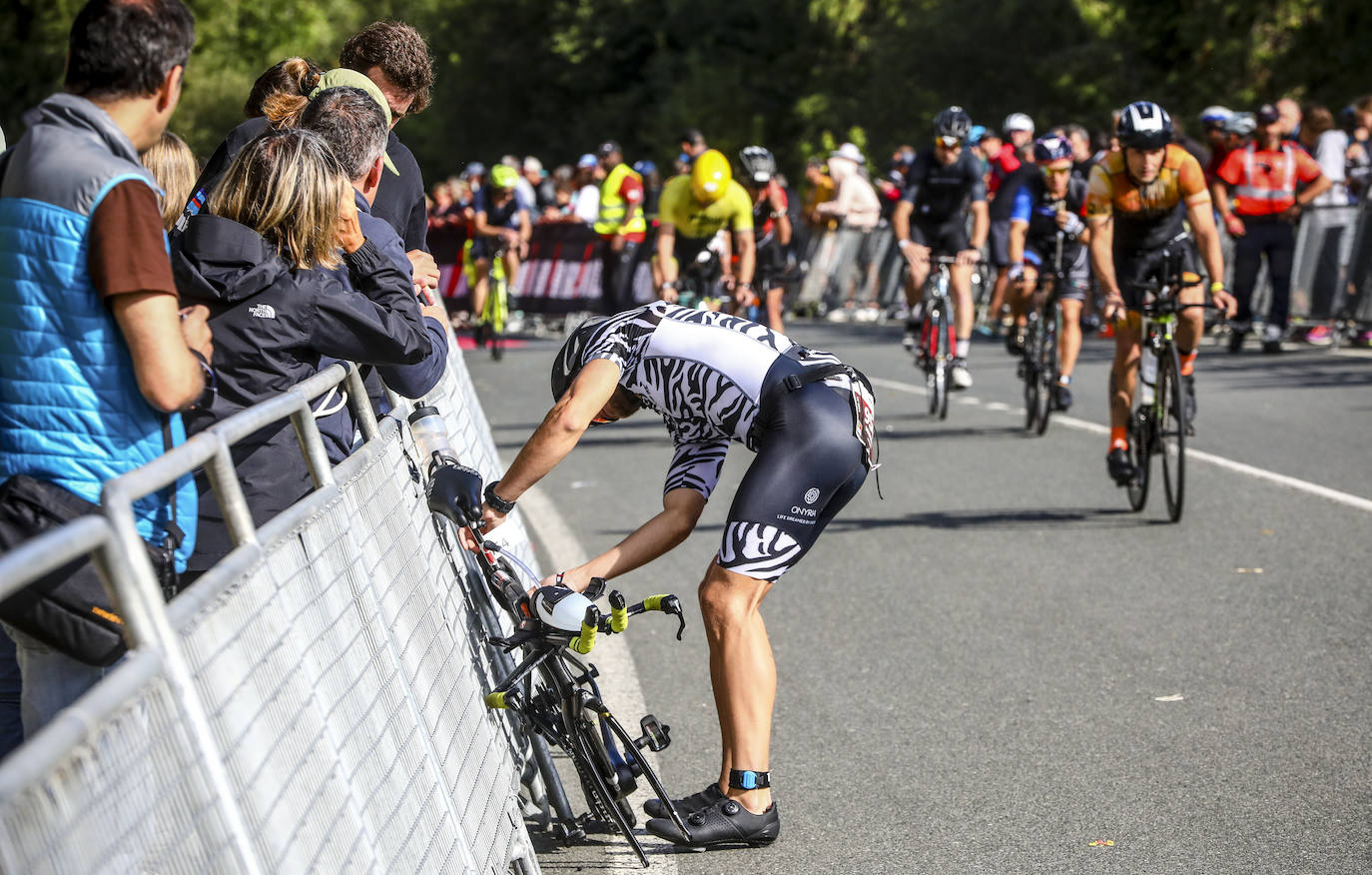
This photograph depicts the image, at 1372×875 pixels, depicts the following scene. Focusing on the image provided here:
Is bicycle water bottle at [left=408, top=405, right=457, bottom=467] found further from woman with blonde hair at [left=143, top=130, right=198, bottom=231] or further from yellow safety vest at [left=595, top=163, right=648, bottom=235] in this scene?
yellow safety vest at [left=595, top=163, right=648, bottom=235]

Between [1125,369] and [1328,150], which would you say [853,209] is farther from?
[1125,369]

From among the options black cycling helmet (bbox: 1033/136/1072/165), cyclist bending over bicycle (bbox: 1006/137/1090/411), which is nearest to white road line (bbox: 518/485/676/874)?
cyclist bending over bicycle (bbox: 1006/137/1090/411)

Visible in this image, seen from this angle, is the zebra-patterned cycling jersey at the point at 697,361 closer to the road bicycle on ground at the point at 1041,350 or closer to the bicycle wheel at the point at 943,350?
the road bicycle on ground at the point at 1041,350

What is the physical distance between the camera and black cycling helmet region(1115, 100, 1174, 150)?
9055mm

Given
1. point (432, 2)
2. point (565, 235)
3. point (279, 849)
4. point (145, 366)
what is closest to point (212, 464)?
point (145, 366)

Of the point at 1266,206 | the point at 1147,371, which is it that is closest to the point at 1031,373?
the point at 1147,371

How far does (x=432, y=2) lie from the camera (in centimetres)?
7531

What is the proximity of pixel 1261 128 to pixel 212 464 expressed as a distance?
16.6 m

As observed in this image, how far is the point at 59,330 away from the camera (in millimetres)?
3119

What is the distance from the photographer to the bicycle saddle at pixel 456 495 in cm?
427

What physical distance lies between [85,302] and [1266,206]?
53.0 feet

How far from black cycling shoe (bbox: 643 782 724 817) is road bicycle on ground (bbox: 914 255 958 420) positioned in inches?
355

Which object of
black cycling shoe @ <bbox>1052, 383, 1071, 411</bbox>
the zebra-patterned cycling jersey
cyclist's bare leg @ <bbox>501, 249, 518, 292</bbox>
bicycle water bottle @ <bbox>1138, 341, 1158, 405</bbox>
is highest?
the zebra-patterned cycling jersey

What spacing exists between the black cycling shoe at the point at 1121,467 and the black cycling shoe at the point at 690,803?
516 centimetres
